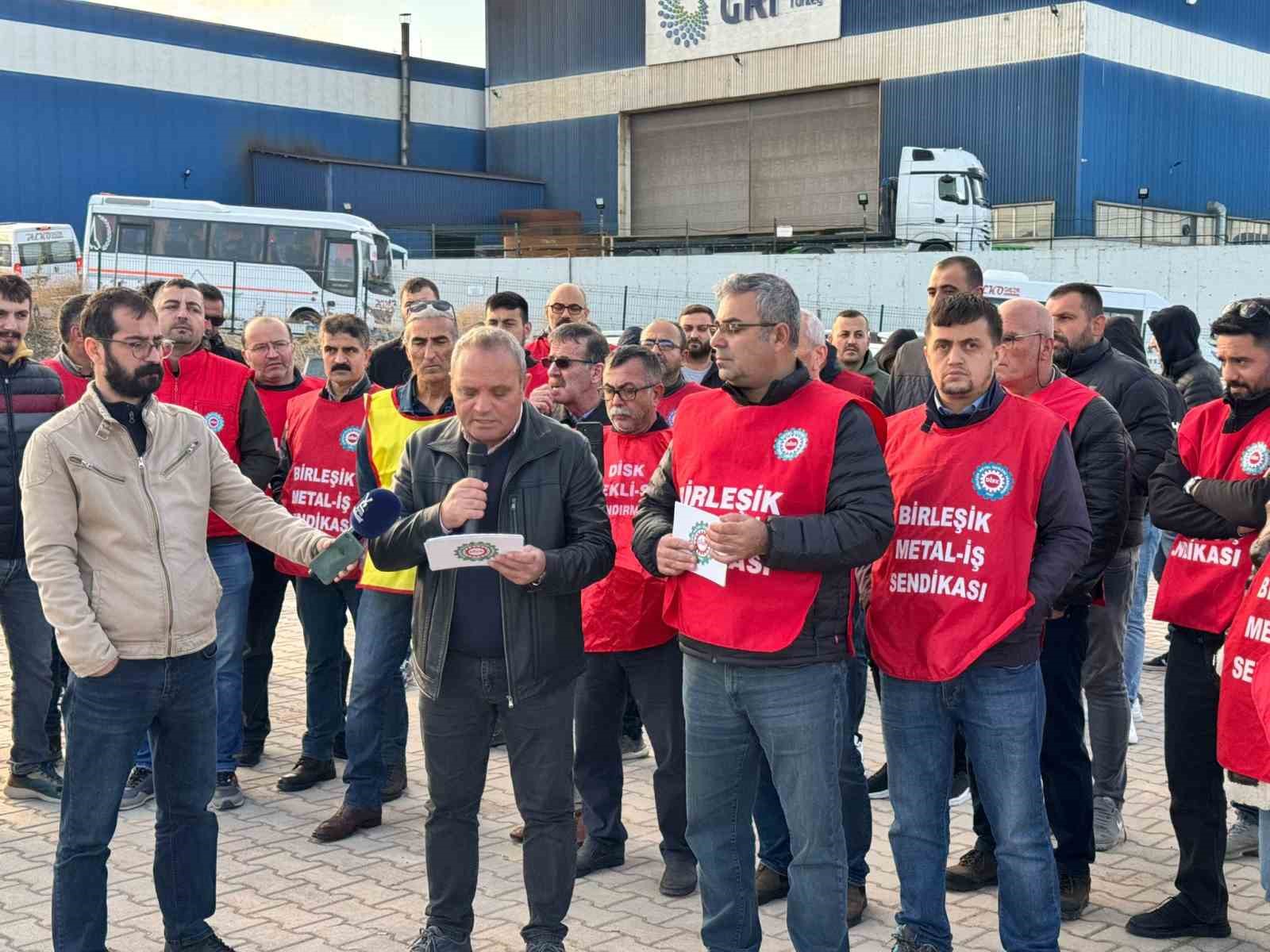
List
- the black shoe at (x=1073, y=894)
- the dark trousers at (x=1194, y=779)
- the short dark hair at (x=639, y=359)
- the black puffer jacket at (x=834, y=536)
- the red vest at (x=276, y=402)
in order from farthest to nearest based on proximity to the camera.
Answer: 1. the red vest at (x=276, y=402)
2. the short dark hair at (x=639, y=359)
3. the black shoe at (x=1073, y=894)
4. the dark trousers at (x=1194, y=779)
5. the black puffer jacket at (x=834, y=536)

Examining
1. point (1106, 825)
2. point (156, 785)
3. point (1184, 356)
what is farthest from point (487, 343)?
point (1184, 356)

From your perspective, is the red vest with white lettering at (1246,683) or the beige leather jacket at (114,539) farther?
the beige leather jacket at (114,539)

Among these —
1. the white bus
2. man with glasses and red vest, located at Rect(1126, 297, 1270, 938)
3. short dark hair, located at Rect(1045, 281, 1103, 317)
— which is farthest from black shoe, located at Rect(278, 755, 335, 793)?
the white bus

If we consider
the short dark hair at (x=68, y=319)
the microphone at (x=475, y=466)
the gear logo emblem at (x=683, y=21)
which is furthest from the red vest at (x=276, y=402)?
the gear logo emblem at (x=683, y=21)

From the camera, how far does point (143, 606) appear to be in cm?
418

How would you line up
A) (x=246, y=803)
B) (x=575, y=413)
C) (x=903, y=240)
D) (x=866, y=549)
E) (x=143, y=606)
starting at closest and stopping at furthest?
(x=866, y=549), (x=143, y=606), (x=575, y=413), (x=246, y=803), (x=903, y=240)

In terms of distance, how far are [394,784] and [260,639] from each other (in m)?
1.11

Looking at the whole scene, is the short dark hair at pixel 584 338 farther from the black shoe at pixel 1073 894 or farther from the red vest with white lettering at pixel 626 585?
the black shoe at pixel 1073 894

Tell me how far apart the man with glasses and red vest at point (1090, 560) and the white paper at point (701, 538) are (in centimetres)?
140

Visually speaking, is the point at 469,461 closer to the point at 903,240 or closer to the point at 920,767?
the point at 920,767

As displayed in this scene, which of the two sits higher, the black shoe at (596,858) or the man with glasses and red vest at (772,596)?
the man with glasses and red vest at (772,596)

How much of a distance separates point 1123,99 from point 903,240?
835 centimetres

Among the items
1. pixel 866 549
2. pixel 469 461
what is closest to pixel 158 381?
pixel 469 461

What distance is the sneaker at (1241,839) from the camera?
17.9ft
